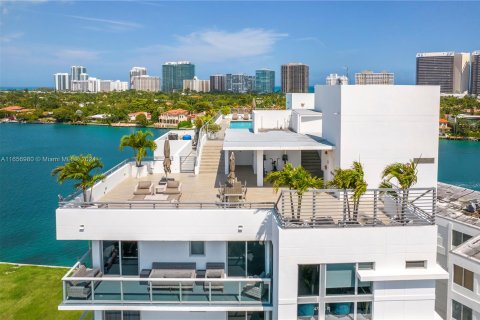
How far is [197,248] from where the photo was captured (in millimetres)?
12070

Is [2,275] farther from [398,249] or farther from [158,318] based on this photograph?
[398,249]

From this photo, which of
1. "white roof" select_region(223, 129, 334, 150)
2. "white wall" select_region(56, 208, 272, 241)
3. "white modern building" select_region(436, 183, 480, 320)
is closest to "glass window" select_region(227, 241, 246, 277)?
"white wall" select_region(56, 208, 272, 241)

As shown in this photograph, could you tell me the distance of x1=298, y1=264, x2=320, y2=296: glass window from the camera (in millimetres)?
10305

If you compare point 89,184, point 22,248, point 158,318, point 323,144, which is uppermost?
point 323,144

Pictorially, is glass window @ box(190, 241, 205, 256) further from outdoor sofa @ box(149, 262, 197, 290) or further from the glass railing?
the glass railing

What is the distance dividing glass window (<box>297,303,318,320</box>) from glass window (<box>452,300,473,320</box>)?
9.63 meters

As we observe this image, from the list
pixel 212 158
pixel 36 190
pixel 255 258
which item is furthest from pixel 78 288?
pixel 36 190

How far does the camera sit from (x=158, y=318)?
38.4ft

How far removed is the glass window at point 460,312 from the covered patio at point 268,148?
27.0 feet

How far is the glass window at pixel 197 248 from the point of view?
39.5ft

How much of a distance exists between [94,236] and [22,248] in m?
28.4

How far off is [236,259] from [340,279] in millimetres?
2987

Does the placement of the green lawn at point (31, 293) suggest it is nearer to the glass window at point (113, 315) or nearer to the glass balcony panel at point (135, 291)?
the glass window at point (113, 315)

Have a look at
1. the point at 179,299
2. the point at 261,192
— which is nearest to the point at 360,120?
the point at 261,192
